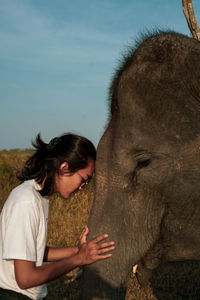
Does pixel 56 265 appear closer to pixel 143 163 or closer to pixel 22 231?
pixel 22 231

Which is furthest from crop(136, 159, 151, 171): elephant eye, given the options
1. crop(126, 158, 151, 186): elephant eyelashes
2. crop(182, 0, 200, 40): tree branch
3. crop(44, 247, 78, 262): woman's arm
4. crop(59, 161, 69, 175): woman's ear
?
crop(182, 0, 200, 40): tree branch

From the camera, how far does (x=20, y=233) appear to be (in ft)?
10.3

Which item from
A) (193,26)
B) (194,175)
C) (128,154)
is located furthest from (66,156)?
(193,26)

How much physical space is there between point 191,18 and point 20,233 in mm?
2703

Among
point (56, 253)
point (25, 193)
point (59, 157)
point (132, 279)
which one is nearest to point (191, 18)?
point (59, 157)

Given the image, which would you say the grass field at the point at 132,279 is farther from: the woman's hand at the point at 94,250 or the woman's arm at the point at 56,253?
the woman's hand at the point at 94,250

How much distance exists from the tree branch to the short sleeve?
2.25 m

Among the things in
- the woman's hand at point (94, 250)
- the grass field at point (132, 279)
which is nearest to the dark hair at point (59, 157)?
the woman's hand at point (94, 250)

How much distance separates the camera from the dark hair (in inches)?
135

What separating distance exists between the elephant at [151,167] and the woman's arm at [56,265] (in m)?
0.09

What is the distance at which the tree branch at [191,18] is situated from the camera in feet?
13.8

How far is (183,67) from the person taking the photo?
3.31 metres

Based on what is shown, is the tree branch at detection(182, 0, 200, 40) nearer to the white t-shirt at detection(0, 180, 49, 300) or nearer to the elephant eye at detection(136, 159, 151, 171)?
the elephant eye at detection(136, 159, 151, 171)

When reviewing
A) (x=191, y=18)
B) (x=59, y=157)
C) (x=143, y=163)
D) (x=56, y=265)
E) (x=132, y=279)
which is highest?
(x=191, y=18)
